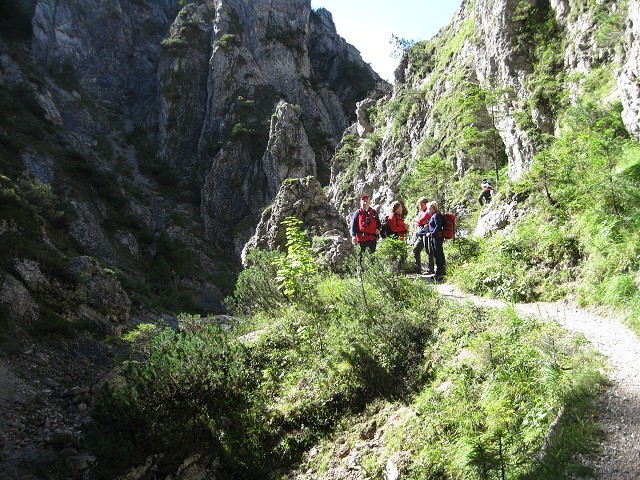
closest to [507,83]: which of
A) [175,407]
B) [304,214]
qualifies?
[304,214]

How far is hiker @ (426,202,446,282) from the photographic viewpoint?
948 cm

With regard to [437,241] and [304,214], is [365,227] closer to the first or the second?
[437,241]

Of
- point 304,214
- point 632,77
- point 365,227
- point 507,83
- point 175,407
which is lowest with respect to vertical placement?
point 175,407

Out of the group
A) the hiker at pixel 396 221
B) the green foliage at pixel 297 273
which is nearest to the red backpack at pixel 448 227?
the hiker at pixel 396 221

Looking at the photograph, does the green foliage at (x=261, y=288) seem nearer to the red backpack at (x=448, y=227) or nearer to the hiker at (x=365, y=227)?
the hiker at (x=365, y=227)

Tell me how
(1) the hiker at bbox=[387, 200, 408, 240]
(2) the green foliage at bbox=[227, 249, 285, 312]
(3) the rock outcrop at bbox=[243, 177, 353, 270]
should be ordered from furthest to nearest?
(3) the rock outcrop at bbox=[243, 177, 353, 270], (1) the hiker at bbox=[387, 200, 408, 240], (2) the green foliage at bbox=[227, 249, 285, 312]

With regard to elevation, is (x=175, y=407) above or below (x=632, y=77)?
below

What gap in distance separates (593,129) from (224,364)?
9436mm

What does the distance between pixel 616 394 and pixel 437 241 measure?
19.2 ft

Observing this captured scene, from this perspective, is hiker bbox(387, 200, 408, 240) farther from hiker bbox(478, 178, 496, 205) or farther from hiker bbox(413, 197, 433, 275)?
hiker bbox(478, 178, 496, 205)

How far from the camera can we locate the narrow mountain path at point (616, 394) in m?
3.23

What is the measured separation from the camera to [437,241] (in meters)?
9.57

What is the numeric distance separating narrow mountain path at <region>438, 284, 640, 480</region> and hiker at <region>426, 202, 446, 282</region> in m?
3.55

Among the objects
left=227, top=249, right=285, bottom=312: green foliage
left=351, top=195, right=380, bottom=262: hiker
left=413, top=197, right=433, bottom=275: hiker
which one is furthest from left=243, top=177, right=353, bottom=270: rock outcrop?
left=227, top=249, right=285, bottom=312: green foliage
